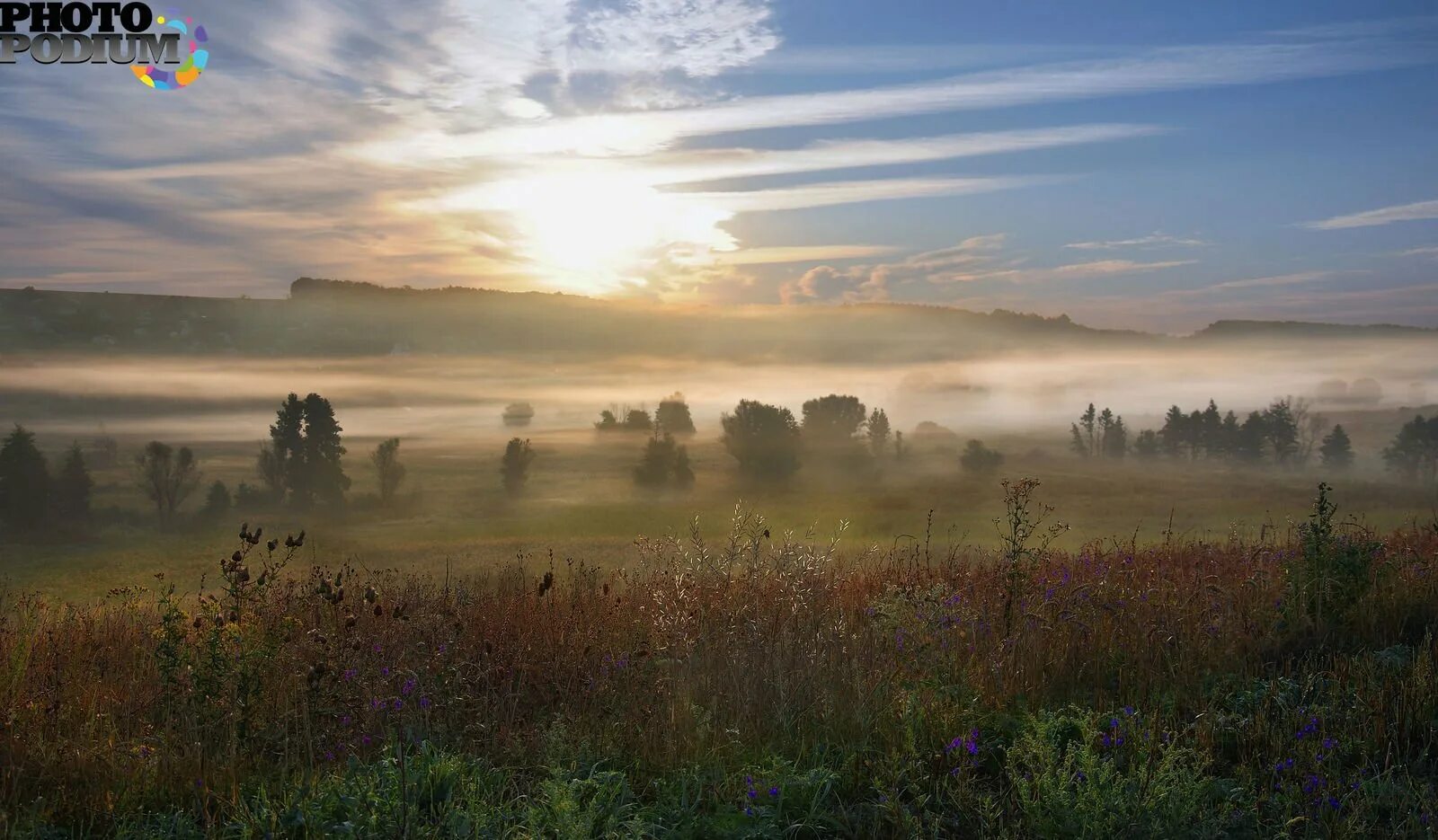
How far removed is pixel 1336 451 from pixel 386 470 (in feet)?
265

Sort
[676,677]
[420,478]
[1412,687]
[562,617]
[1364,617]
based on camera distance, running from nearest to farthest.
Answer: [1412,687] < [676,677] < [1364,617] < [562,617] < [420,478]

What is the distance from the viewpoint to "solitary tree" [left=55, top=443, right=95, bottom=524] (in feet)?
188

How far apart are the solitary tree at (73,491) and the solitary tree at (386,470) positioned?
17.4 meters

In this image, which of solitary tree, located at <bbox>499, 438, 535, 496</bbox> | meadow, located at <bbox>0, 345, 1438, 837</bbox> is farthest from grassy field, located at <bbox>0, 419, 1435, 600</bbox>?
meadow, located at <bbox>0, 345, 1438, 837</bbox>

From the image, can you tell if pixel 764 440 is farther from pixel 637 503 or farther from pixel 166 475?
pixel 166 475

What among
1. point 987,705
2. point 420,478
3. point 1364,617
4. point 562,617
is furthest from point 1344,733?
point 420,478

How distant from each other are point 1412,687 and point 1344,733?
1116mm

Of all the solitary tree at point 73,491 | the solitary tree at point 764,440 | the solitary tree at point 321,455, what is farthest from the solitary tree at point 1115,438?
the solitary tree at point 73,491

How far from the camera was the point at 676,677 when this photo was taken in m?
6.89

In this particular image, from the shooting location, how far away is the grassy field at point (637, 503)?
45.7 metres

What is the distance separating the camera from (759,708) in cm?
631

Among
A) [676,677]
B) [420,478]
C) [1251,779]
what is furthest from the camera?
[420,478]

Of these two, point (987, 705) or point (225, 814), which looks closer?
point (225, 814)

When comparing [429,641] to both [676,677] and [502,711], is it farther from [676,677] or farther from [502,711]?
[676,677]
